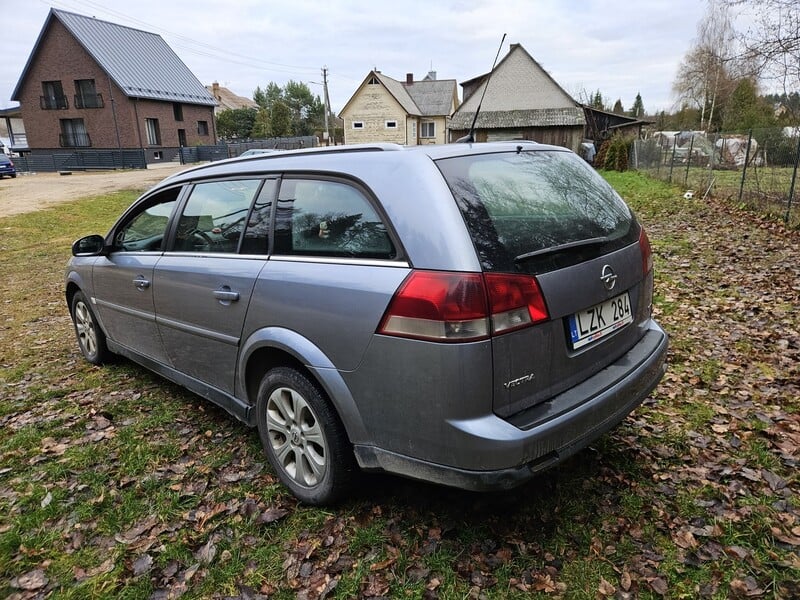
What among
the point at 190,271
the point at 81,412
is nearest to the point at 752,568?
the point at 190,271

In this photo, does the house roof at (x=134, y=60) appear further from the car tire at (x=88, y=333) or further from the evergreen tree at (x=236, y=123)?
the car tire at (x=88, y=333)

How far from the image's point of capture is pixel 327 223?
2574mm

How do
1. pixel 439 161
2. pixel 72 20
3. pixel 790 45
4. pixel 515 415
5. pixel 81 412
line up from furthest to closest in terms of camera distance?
pixel 72 20 < pixel 790 45 < pixel 81 412 < pixel 439 161 < pixel 515 415

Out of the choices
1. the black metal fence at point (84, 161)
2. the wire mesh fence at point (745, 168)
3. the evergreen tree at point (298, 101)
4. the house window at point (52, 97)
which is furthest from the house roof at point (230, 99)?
the wire mesh fence at point (745, 168)

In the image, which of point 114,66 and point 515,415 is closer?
point 515,415

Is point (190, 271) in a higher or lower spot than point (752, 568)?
higher

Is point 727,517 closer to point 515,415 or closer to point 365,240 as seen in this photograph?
point 515,415

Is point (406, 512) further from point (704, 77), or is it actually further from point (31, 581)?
point (704, 77)

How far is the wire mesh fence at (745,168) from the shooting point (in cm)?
968

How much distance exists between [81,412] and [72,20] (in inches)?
1845

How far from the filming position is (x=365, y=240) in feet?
7.77

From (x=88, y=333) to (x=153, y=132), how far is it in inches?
1683

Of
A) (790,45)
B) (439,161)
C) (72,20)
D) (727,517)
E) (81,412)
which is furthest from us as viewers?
(72,20)

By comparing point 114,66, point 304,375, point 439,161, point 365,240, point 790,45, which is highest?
point 114,66
